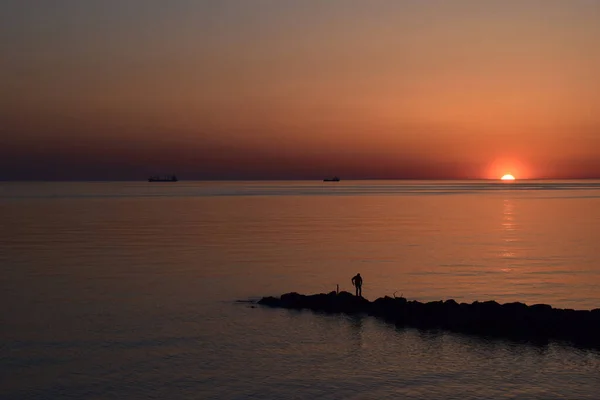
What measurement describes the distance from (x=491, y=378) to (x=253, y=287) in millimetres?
16036

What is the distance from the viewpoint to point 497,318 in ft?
79.4

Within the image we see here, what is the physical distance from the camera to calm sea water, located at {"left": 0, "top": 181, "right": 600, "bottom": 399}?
18531 mm

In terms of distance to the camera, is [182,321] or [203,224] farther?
[203,224]

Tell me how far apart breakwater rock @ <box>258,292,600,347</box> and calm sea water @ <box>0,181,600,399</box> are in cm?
85

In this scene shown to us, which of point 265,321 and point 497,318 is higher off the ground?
point 497,318

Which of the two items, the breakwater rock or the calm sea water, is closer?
the calm sea water

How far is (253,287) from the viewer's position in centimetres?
3278

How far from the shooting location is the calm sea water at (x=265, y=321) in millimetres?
18531

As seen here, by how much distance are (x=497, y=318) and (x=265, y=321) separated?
352 inches

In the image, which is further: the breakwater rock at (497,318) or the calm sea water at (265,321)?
the breakwater rock at (497,318)

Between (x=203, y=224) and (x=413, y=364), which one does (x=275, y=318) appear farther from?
(x=203, y=224)

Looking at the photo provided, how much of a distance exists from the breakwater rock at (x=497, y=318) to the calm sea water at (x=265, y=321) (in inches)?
33.6

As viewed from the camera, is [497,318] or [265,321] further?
[265,321]

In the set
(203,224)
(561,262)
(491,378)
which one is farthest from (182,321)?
(203,224)
